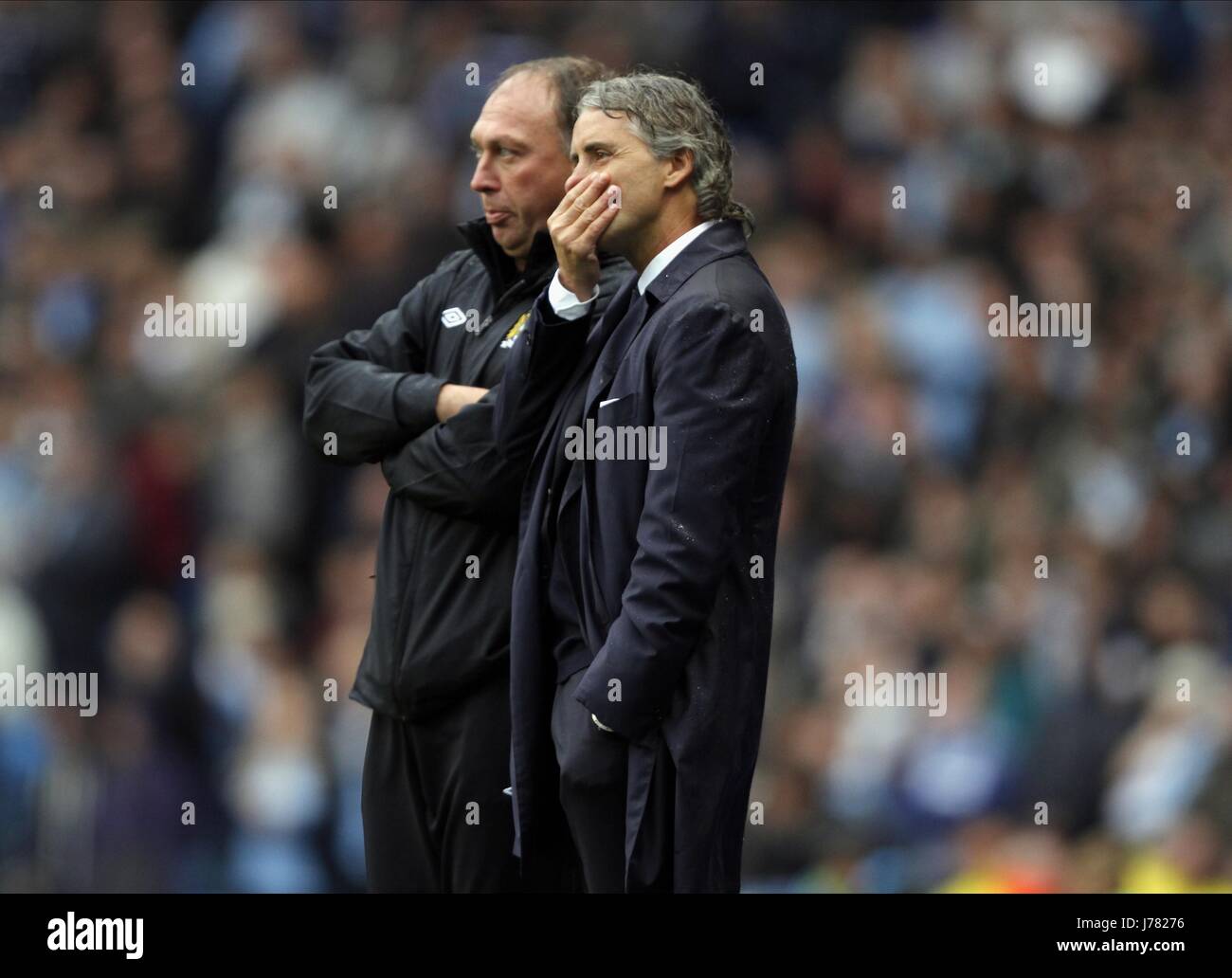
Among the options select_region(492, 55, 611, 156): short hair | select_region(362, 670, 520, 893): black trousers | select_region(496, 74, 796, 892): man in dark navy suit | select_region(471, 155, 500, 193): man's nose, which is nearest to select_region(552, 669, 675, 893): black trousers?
select_region(496, 74, 796, 892): man in dark navy suit

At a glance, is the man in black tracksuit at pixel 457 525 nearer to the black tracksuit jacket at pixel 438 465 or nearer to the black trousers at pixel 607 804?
the black tracksuit jacket at pixel 438 465

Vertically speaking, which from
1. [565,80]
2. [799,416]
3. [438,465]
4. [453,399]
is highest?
[565,80]

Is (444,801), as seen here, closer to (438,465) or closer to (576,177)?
(438,465)

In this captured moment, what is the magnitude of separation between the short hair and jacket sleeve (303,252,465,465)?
1.25ft

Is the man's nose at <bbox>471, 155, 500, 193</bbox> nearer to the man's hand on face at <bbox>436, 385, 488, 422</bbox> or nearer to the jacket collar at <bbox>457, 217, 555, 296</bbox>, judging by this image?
the jacket collar at <bbox>457, 217, 555, 296</bbox>

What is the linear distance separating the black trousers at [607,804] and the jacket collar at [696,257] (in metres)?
0.63

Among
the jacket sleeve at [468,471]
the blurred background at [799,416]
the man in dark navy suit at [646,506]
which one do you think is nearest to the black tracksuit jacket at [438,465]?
the jacket sleeve at [468,471]

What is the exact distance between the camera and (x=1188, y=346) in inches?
257

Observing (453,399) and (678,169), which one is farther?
(453,399)

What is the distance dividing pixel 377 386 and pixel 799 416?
266 cm

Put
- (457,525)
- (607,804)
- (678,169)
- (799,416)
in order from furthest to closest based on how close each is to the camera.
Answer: (799,416) < (457,525) < (678,169) < (607,804)

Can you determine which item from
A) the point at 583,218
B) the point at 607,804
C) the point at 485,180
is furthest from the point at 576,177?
Answer: the point at 607,804

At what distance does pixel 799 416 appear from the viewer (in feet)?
20.2

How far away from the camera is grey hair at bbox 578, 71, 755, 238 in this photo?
328 cm
